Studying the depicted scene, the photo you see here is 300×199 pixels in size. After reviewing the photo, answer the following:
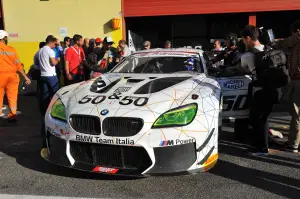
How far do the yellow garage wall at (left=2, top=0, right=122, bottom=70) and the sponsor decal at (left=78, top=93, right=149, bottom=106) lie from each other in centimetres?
782

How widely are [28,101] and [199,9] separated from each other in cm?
624

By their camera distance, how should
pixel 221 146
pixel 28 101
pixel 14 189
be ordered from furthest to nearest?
pixel 28 101, pixel 221 146, pixel 14 189

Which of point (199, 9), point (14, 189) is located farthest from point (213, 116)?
point (199, 9)

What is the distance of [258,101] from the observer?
4406mm

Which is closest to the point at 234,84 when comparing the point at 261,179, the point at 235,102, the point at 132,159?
the point at 235,102

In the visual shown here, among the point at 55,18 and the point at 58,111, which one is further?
the point at 55,18

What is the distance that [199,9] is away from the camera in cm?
1145

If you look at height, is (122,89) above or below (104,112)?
above

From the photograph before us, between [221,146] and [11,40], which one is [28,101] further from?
[221,146]

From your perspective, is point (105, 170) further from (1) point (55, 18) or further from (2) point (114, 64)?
(1) point (55, 18)

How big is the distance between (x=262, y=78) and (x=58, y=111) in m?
2.52

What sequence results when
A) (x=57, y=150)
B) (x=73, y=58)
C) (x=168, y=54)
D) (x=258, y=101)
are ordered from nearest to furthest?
(x=57, y=150)
(x=258, y=101)
(x=168, y=54)
(x=73, y=58)

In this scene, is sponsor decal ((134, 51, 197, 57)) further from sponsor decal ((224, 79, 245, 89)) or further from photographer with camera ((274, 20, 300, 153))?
photographer with camera ((274, 20, 300, 153))

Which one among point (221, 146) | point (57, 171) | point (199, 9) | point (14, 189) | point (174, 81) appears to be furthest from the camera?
point (199, 9)
